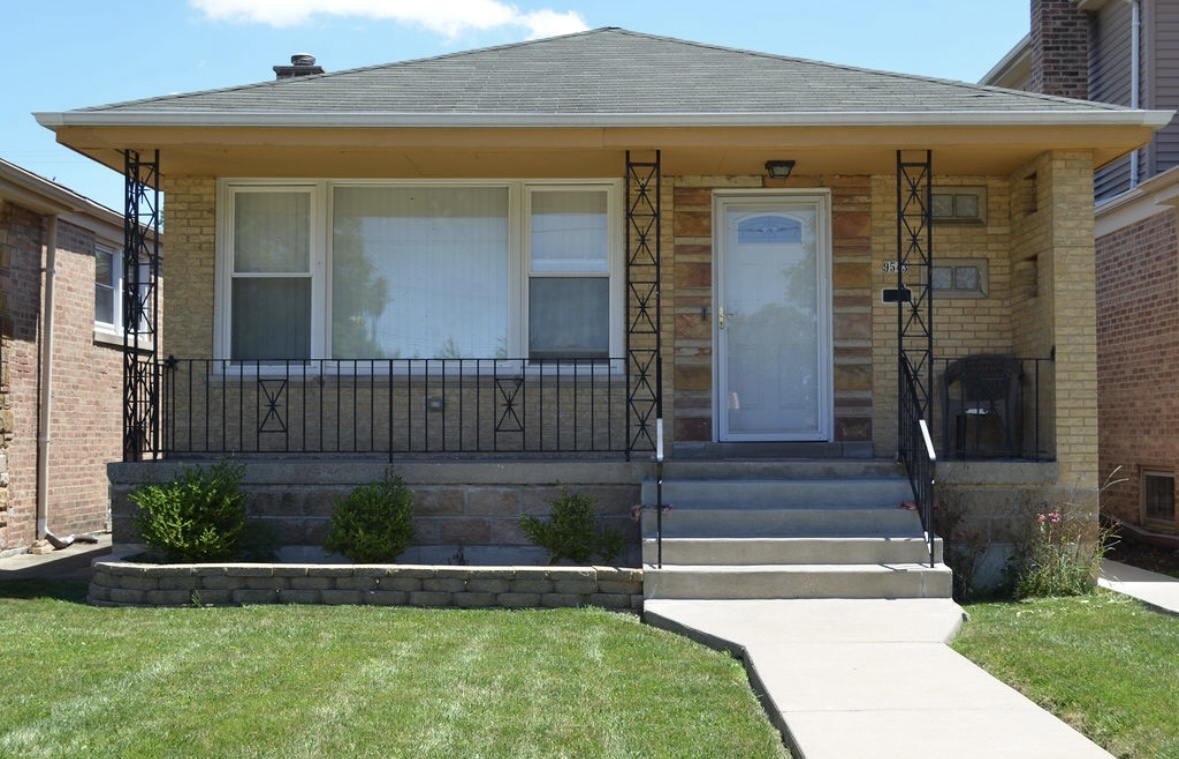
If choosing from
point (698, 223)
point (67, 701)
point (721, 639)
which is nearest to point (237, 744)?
point (67, 701)

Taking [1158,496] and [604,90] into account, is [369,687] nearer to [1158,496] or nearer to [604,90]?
[604,90]

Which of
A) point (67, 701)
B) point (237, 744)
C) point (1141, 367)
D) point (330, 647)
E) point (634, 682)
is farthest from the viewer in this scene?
point (1141, 367)

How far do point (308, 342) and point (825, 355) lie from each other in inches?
167

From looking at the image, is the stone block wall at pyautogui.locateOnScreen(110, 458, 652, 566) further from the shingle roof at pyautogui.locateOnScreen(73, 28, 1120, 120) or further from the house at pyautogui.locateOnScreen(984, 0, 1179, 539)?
the house at pyautogui.locateOnScreen(984, 0, 1179, 539)

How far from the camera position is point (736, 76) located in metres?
9.35

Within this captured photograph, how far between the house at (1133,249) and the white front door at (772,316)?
111 inches

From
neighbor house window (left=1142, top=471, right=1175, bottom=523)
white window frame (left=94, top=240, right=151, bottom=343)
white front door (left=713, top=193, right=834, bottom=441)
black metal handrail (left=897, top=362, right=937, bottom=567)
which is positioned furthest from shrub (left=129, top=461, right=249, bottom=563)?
neighbor house window (left=1142, top=471, right=1175, bottom=523)

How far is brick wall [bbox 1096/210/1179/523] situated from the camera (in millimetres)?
10078

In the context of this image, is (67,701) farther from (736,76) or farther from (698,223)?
(736,76)

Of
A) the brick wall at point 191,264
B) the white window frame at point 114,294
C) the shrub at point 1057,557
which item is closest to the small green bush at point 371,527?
the brick wall at point 191,264

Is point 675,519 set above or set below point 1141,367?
below

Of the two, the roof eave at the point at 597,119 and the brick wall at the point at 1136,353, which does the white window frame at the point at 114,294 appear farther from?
the brick wall at the point at 1136,353

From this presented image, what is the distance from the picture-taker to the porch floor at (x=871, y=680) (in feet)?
13.8

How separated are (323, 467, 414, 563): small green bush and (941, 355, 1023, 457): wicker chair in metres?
4.26
